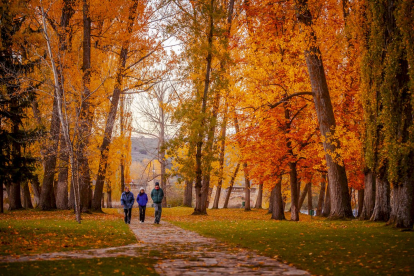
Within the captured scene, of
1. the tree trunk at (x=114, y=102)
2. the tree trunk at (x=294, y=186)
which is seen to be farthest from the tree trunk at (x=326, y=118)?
the tree trunk at (x=114, y=102)

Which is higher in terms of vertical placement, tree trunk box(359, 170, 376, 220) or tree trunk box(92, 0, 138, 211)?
tree trunk box(92, 0, 138, 211)

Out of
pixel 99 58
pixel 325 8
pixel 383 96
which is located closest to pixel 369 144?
pixel 383 96

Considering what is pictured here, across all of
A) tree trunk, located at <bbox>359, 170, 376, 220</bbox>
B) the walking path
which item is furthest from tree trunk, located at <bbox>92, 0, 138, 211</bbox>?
tree trunk, located at <bbox>359, 170, 376, 220</bbox>

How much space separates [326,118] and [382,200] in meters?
4.06

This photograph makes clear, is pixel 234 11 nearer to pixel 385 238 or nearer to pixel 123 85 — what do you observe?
pixel 123 85

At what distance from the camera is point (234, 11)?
25375 mm

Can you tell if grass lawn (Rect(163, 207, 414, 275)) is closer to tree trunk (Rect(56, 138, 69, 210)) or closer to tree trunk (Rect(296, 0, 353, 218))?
tree trunk (Rect(296, 0, 353, 218))

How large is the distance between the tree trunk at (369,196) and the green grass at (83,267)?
37.5 feet

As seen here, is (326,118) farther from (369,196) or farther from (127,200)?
(127,200)

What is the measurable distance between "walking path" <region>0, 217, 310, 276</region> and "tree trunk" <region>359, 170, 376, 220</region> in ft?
27.3

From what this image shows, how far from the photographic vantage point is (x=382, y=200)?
14.1 meters

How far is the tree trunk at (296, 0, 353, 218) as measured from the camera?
1596 centimetres

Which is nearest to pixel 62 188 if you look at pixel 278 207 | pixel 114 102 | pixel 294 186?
pixel 114 102

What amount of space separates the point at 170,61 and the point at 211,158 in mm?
6454
